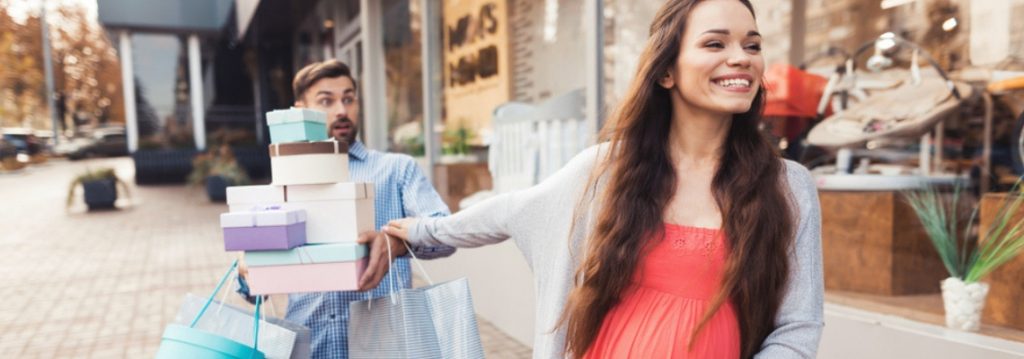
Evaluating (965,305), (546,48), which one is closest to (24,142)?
(546,48)

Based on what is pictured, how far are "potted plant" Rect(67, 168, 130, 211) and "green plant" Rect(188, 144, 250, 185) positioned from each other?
1.69m

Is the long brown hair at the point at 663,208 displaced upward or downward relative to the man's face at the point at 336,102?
downward

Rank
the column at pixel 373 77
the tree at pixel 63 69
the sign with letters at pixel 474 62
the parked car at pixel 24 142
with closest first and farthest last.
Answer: the sign with letters at pixel 474 62
the column at pixel 373 77
the tree at pixel 63 69
the parked car at pixel 24 142

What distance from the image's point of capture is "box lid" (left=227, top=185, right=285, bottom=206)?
59.6 inches

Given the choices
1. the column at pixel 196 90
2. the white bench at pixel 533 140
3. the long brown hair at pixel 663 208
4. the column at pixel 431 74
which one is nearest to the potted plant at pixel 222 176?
the column at pixel 196 90

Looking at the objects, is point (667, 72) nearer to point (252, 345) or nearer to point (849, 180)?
point (252, 345)

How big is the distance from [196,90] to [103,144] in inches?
455

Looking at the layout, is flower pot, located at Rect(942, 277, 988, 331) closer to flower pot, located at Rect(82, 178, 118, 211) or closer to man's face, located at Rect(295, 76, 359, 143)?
man's face, located at Rect(295, 76, 359, 143)

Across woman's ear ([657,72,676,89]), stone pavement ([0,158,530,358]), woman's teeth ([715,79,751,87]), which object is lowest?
stone pavement ([0,158,530,358])

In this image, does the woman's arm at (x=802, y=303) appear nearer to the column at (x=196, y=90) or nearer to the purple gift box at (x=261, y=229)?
the purple gift box at (x=261, y=229)

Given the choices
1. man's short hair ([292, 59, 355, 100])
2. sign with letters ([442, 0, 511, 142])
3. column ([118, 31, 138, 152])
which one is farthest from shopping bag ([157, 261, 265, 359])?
column ([118, 31, 138, 152])

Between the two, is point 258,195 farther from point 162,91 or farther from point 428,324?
point 162,91

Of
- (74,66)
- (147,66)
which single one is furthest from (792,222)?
(74,66)

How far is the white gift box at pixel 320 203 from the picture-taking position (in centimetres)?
152
